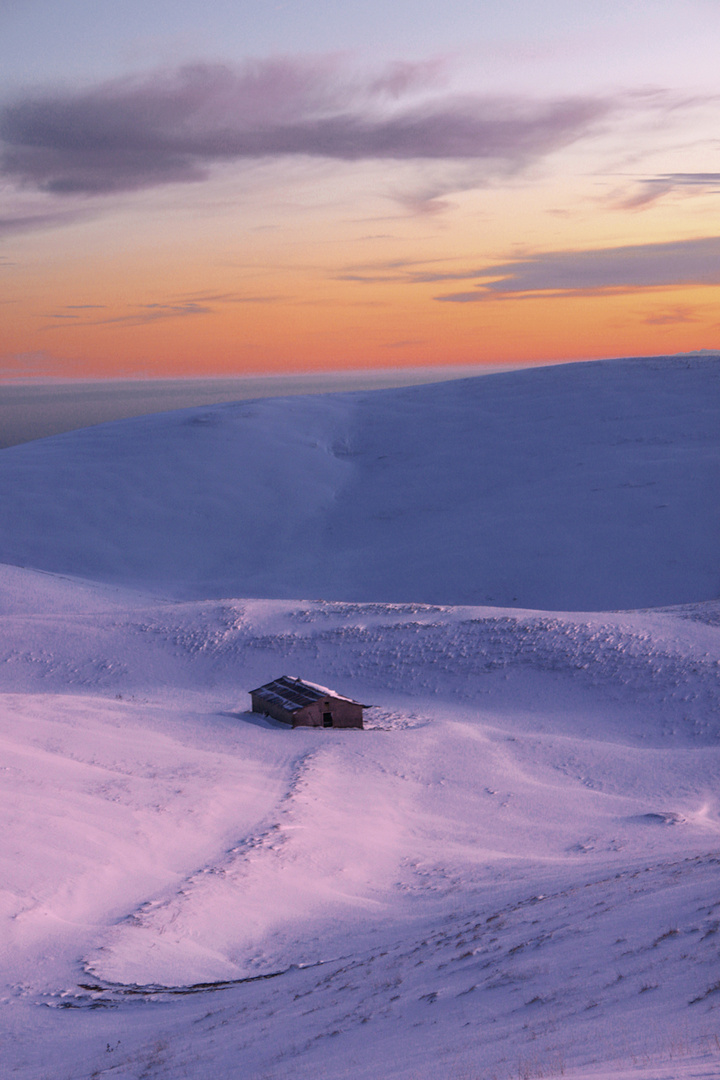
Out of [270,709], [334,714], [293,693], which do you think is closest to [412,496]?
[293,693]

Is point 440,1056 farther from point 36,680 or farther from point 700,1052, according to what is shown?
point 36,680

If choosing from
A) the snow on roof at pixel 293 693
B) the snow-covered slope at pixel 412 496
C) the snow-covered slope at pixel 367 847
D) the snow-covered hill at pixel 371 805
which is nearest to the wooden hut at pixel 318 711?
the snow on roof at pixel 293 693

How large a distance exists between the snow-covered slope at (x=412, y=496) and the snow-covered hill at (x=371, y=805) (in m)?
0.45

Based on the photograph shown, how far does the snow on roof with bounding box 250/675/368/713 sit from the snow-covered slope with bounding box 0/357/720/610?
21167mm

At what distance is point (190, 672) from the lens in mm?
33688

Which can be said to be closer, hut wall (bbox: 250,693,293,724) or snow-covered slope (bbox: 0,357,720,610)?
hut wall (bbox: 250,693,293,724)

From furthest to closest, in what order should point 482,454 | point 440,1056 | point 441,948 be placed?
point 482,454, point 441,948, point 440,1056

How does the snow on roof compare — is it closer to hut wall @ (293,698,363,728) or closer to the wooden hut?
the wooden hut

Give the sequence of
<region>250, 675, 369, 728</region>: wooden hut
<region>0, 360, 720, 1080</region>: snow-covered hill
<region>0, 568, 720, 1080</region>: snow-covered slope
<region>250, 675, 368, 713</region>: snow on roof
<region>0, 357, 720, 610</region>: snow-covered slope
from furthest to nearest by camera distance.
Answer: <region>0, 357, 720, 610</region>: snow-covered slope < <region>250, 675, 368, 713</region>: snow on roof < <region>250, 675, 369, 728</region>: wooden hut < <region>0, 360, 720, 1080</region>: snow-covered hill < <region>0, 568, 720, 1080</region>: snow-covered slope

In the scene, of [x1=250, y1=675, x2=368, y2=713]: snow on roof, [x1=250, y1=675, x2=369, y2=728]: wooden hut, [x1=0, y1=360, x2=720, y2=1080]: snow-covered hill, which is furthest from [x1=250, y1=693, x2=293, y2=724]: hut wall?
[x1=0, y1=360, x2=720, y2=1080]: snow-covered hill

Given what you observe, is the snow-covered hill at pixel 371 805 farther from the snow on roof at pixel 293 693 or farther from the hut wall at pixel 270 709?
the snow on roof at pixel 293 693

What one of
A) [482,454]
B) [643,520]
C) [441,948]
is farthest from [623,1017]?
[482,454]

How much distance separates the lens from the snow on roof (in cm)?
2717

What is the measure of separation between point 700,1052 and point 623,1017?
1.04 meters
